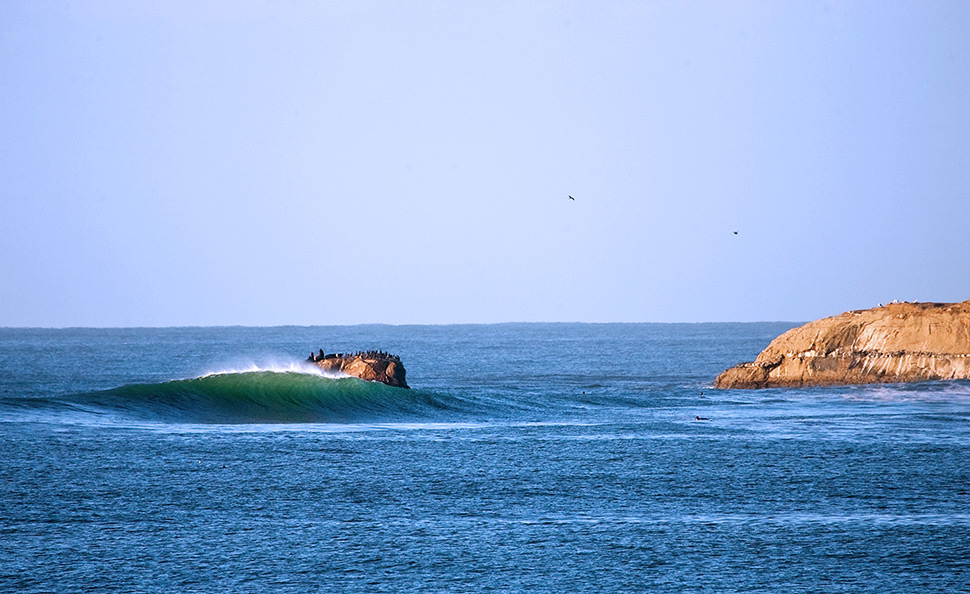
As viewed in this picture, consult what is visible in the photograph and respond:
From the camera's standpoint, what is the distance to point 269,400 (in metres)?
42.7

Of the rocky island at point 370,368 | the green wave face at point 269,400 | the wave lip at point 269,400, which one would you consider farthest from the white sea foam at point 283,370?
the rocky island at point 370,368

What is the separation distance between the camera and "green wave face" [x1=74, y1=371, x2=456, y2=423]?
38.8 meters

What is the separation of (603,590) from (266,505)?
792 centimetres

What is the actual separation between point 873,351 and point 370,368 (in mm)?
25915

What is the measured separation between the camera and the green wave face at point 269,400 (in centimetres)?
3884

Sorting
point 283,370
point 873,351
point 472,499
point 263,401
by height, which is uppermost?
point 873,351

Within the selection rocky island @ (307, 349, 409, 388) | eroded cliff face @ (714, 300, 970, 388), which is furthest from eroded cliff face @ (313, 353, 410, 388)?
eroded cliff face @ (714, 300, 970, 388)

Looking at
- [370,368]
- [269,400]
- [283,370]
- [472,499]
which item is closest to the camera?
[472,499]

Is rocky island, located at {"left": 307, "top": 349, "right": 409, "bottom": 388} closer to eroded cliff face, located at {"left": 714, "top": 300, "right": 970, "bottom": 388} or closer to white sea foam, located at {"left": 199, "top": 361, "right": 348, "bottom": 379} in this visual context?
white sea foam, located at {"left": 199, "top": 361, "right": 348, "bottom": 379}

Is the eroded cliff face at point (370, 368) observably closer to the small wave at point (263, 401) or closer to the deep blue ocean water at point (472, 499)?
the small wave at point (263, 401)

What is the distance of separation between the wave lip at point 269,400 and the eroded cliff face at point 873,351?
68.1ft

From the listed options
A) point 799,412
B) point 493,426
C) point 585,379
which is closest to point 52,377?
point 585,379

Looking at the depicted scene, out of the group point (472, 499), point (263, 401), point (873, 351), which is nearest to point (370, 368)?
point (263, 401)

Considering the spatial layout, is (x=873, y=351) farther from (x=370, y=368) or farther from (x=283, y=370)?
(x=283, y=370)
